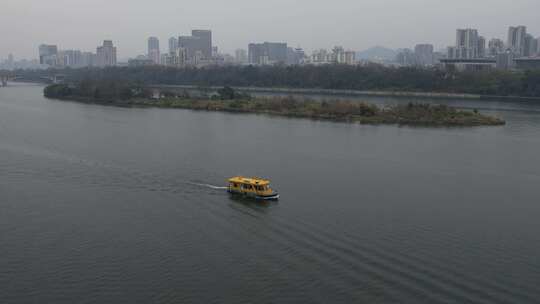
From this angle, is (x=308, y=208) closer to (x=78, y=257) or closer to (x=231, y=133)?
(x=78, y=257)

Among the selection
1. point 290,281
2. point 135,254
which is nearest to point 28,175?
point 135,254

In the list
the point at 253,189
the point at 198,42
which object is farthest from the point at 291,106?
the point at 198,42

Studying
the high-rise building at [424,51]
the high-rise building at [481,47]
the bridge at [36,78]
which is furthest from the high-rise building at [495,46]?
the bridge at [36,78]

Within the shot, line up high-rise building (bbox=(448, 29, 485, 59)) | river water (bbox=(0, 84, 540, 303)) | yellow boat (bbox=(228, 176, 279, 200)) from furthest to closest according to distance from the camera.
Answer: high-rise building (bbox=(448, 29, 485, 59)) → yellow boat (bbox=(228, 176, 279, 200)) → river water (bbox=(0, 84, 540, 303))

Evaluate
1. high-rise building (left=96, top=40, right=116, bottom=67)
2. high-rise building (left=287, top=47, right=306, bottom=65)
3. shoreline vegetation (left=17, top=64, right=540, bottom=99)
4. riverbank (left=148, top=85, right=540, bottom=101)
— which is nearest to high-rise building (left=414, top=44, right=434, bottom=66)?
high-rise building (left=287, top=47, right=306, bottom=65)

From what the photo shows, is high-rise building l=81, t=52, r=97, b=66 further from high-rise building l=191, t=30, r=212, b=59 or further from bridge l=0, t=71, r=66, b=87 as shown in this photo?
bridge l=0, t=71, r=66, b=87

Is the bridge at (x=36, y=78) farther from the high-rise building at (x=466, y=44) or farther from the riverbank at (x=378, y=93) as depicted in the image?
the high-rise building at (x=466, y=44)

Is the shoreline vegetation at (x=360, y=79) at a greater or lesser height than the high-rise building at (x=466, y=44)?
lesser
